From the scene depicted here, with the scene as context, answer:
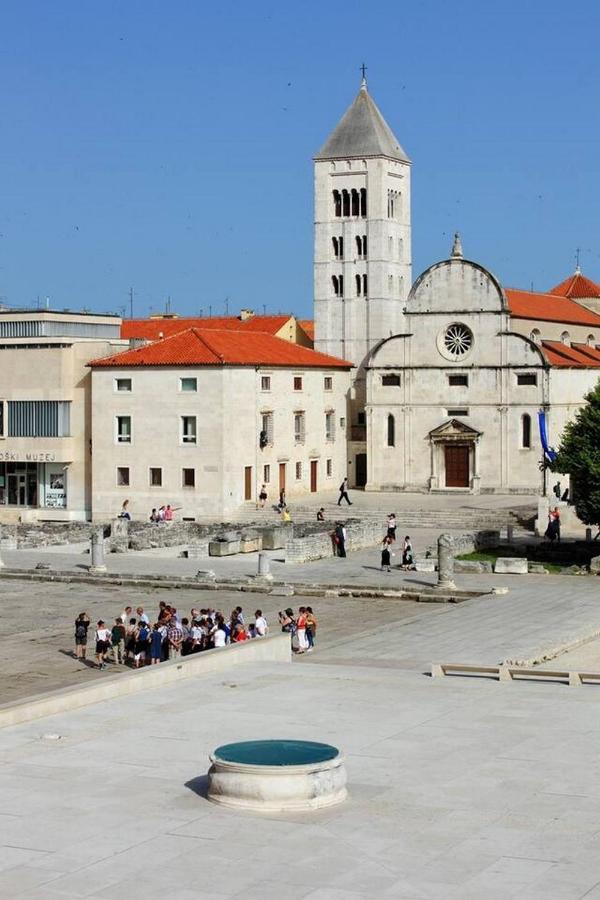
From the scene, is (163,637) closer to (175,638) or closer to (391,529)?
(175,638)

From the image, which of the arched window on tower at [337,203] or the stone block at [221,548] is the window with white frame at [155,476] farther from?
the arched window on tower at [337,203]

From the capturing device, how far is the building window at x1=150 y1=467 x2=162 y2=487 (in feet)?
232

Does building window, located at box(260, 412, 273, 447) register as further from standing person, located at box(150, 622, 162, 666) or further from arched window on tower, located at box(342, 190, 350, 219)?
standing person, located at box(150, 622, 162, 666)

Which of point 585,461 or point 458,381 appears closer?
point 585,461

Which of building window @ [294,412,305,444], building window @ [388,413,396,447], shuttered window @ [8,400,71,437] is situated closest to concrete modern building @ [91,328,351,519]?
building window @ [294,412,305,444]

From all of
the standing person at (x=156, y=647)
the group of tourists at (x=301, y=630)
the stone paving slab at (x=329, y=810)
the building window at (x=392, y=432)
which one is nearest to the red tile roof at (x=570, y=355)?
the building window at (x=392, y=432)

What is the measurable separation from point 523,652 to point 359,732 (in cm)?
1268

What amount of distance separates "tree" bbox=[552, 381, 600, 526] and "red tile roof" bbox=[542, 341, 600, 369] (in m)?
19.3

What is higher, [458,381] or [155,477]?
[458,381]

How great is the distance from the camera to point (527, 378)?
77.4 metres

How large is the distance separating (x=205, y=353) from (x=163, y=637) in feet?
114

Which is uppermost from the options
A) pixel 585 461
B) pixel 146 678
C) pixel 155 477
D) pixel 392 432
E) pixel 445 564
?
pixel 392 432

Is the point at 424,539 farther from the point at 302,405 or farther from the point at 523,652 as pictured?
the point at 523,652

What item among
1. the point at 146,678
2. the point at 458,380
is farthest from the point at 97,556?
the point at 458,380
